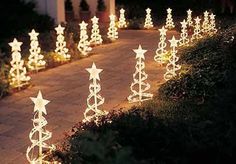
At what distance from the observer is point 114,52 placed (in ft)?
44.4

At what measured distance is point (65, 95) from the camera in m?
8.84

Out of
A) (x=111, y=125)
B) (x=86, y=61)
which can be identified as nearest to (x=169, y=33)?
(x=86, y=61)

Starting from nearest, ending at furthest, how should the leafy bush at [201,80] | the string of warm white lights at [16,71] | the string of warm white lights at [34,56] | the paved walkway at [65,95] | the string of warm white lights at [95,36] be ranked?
the paved walkway at [65,95]
the leafy bush at [201,80]
the string of warm white lights at [16,71]
the string of warm white lights at [34,56]
the string of warm white lights at [95,36]

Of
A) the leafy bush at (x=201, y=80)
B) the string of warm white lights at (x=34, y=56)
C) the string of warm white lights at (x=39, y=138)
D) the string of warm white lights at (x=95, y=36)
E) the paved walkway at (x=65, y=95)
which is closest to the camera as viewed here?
the string of warm white lights at (x=39, y=138)

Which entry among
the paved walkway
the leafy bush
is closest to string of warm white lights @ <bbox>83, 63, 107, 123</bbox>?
the paved walkway

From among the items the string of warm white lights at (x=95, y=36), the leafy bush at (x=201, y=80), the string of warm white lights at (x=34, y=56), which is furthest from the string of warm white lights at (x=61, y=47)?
the leafy bush at (x=201, y=80)

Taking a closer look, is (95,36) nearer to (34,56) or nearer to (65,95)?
(34,56)

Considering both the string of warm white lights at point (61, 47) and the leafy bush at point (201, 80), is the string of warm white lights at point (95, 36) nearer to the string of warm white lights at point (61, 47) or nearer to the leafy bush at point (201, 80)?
the string of warm white lights at point (61, 47)

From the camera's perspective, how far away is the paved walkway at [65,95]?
6.64 meters

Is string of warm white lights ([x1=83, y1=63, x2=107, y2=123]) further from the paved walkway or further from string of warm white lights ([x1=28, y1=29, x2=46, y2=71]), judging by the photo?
string of warm white lights ([x1=28, y1=29, x2=46, y2=71])

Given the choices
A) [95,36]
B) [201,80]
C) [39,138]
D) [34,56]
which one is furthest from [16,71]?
[95,36]

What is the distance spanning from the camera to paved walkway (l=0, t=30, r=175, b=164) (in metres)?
6.64

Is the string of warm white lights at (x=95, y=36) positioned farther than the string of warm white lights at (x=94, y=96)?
Yes

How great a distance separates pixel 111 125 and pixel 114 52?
8.83 metres
